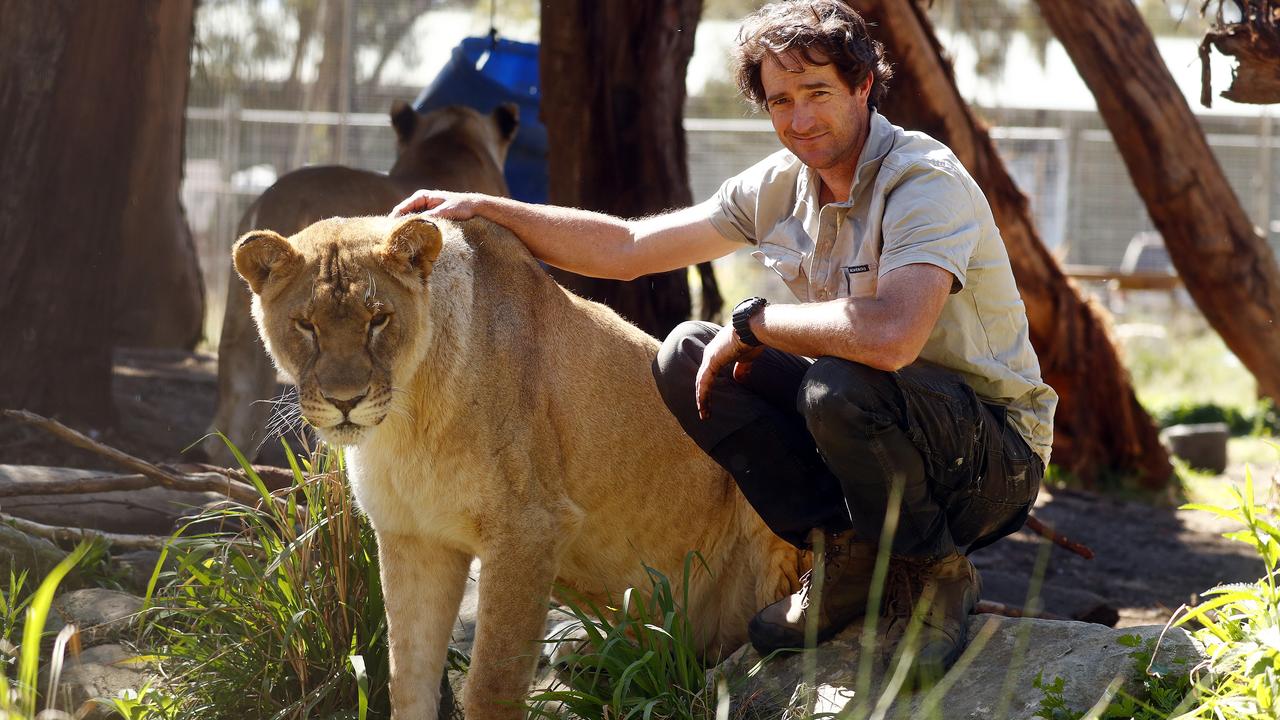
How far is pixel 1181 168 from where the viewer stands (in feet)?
19.9

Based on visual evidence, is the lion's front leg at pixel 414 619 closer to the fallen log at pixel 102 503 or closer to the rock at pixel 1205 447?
the fallen log at pixel 102 503

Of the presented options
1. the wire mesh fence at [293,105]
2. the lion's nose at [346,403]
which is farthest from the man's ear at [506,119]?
the wire mesh fence at [293,105]

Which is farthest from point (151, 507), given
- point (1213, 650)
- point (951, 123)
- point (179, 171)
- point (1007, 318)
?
point (179, 171)

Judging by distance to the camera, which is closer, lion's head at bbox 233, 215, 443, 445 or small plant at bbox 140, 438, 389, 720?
lion's head at bbox 233, 215, 443, 445

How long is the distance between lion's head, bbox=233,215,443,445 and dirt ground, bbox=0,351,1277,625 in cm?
269

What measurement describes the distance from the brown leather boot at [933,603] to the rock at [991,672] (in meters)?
0.05

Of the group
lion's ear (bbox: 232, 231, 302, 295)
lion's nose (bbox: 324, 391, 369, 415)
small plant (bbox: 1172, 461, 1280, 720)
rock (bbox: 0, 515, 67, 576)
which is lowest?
rock (bbox: 0, 515, 67, 576)

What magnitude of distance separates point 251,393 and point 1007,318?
4.02 meters

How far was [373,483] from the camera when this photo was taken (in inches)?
131

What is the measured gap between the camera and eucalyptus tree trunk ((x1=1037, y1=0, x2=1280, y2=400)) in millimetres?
6023

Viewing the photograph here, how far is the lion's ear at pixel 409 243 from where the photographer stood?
3.26 meters

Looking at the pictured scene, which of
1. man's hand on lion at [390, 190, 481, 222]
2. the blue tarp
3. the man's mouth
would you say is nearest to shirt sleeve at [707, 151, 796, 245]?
the man's mouth

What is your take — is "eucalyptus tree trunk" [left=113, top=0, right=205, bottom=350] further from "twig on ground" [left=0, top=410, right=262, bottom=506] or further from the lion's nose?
the lion's nose

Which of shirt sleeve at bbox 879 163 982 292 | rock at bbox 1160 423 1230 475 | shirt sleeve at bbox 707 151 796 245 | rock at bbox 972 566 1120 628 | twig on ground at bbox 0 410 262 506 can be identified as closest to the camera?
shirt sleeve at bbox 879 163 982 292
